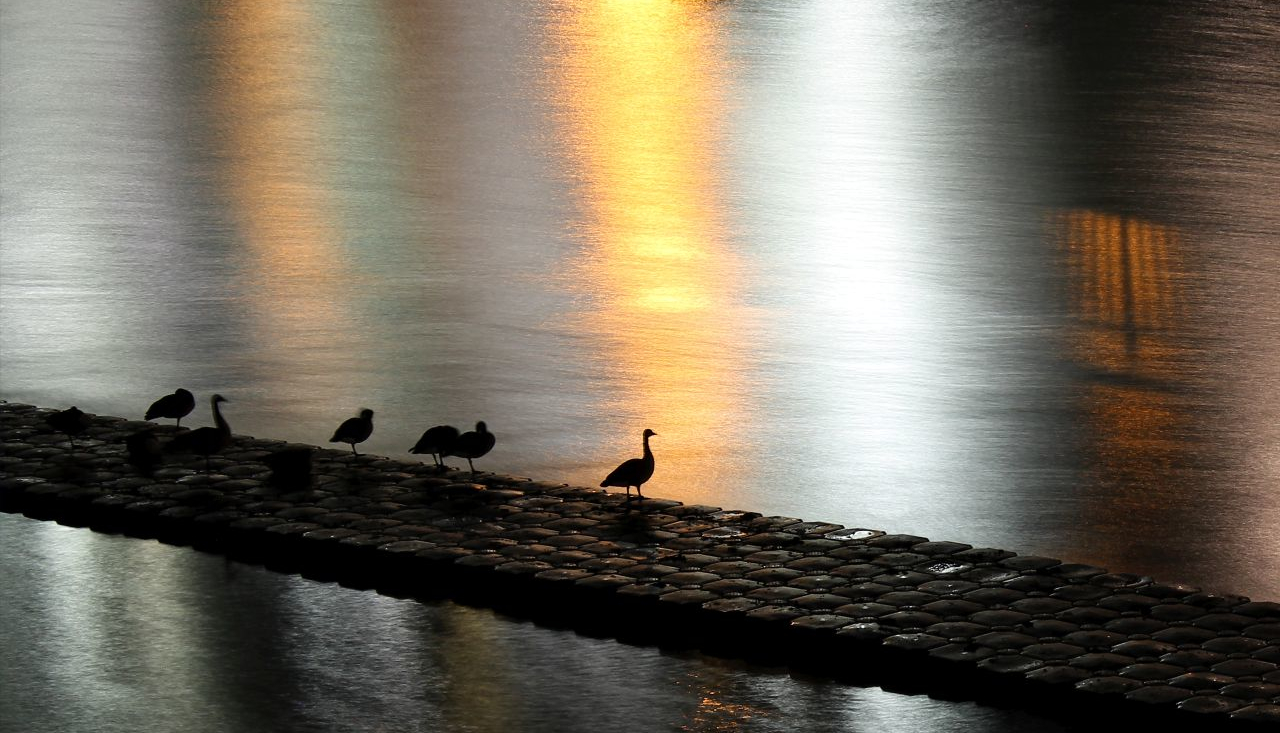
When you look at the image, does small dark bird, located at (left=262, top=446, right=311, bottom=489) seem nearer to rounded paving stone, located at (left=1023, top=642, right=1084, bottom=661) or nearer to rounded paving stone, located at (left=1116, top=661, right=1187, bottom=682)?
rounded paving stone, located at (left=1023, top=642, right=1084, bottom=661)

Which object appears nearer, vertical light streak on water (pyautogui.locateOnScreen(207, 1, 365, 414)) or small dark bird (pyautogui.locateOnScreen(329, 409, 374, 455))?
small dark bird (pyautogui.locateOnScreen(329, 409, 374, 455))

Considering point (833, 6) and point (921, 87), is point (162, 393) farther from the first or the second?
point (833, 6)

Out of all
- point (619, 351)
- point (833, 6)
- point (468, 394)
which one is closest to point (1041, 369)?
point (619, 351)

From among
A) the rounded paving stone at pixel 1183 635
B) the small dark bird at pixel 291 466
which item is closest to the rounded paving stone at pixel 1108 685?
the rounded paving stone at pixel 1183 635

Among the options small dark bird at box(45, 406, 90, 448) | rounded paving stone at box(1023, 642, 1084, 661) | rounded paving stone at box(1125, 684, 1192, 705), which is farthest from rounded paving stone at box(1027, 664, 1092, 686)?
small dark bird at box(45, 406, 90, 448)

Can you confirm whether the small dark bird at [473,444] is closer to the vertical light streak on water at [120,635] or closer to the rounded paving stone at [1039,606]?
the vertical light streak on water at [120,635]

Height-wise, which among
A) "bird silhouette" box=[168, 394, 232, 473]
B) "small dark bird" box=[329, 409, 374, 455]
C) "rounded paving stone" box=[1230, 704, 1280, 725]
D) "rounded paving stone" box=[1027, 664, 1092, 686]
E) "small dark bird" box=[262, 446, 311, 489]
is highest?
"small dark bird" box=[329, 409, 374, 455]

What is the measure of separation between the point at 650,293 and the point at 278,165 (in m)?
6.83

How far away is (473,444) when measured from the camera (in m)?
10.7

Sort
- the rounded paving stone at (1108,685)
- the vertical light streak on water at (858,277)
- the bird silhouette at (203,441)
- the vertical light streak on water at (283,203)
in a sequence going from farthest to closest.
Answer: the vertical light streak on water at (283,203) → the vertical light streak on water at (858,277) → the bird silhouette at (203,441) → the rounded paving stone at (1108,685)

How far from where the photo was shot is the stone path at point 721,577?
26.3 feet

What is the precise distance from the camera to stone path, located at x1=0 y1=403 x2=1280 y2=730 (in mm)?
8023

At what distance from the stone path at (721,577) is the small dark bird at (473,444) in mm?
165

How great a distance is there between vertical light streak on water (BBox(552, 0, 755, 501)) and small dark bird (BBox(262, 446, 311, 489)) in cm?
193
